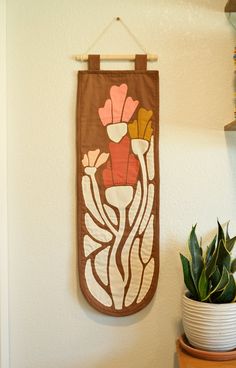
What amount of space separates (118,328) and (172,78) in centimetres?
102

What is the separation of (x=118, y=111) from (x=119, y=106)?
0.07ft

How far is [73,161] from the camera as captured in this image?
136 centimetres

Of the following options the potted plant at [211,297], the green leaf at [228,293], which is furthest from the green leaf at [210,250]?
the green leaf at [228,293]

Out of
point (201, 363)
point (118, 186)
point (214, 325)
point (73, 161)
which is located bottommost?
point (201, 363)

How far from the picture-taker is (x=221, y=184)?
1344mm

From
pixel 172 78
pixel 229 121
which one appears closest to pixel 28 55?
pixel 172 78

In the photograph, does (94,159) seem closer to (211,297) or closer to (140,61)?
(140,61)

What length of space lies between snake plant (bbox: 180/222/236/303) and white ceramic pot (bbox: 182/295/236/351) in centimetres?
4

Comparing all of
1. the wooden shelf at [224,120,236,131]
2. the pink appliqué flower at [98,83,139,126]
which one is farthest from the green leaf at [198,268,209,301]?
the pink appliqué flower at [98,83,139,126]

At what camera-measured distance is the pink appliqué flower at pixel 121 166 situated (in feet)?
4.37

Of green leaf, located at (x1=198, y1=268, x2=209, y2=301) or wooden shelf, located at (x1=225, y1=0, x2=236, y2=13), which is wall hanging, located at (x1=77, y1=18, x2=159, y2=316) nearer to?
green leaf, located at (x1=198, y1=268, x2=209, y2=301)

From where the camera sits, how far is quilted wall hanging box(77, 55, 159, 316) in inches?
52.3

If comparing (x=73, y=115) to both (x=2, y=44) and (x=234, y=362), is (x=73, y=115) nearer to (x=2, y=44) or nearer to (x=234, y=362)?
(x=2, y=44)

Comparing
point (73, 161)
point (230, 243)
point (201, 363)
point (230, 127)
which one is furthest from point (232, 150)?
point (201, 363)
